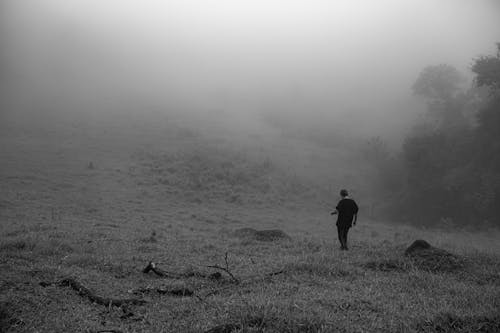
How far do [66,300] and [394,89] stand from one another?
96342mm

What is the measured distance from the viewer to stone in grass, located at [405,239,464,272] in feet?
46.5

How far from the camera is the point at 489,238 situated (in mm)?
31875

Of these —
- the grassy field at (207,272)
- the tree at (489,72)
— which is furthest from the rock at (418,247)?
the tree at (489,72)

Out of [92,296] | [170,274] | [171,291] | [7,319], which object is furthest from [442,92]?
[7,319]

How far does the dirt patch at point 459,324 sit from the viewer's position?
8.09m

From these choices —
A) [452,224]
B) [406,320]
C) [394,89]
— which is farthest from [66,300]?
[394,89]

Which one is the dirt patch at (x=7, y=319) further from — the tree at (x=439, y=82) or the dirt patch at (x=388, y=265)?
the tree at (x=439, y=82)

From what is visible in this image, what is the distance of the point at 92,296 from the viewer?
397 inches

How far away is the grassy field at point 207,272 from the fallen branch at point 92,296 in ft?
0.51

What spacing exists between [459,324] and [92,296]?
7.81m

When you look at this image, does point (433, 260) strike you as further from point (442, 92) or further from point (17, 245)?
point (442, 92)

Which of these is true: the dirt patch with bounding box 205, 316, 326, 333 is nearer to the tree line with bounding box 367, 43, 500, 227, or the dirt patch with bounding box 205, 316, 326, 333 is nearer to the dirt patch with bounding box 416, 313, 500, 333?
the dirt patch with bounding box 416, 313, 500, 333

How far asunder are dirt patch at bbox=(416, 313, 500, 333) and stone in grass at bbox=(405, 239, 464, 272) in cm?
561

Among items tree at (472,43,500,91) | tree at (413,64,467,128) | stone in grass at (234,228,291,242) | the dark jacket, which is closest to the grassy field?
stone in grass at (234,228,291,242)
